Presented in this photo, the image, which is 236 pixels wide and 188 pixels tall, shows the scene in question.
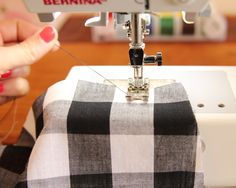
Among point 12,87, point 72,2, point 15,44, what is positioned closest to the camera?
point 72,2

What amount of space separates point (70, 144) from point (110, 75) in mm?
191

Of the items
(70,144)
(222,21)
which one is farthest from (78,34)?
(70,144)

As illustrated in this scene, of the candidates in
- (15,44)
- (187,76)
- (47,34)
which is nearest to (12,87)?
(15,44)

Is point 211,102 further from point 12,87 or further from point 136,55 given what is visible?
point 12,87

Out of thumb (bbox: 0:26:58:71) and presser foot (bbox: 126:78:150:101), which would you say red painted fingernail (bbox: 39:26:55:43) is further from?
presser foot (bbox: 126:78:150:101)

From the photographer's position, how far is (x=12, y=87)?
896 mm

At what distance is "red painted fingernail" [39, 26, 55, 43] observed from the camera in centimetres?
69

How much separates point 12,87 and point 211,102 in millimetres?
391

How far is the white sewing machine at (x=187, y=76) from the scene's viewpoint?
0.66m

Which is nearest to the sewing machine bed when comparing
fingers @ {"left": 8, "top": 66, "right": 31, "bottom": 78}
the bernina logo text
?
fingers @ {"left": 8, "top": 66, "right": 31, "bottom": 78}

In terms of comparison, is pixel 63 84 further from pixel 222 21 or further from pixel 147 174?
pixel 222 21

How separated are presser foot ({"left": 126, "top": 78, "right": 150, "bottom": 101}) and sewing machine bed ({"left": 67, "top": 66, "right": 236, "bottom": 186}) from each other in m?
0.05

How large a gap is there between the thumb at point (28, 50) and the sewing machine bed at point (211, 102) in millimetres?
174

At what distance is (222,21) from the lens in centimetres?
150
